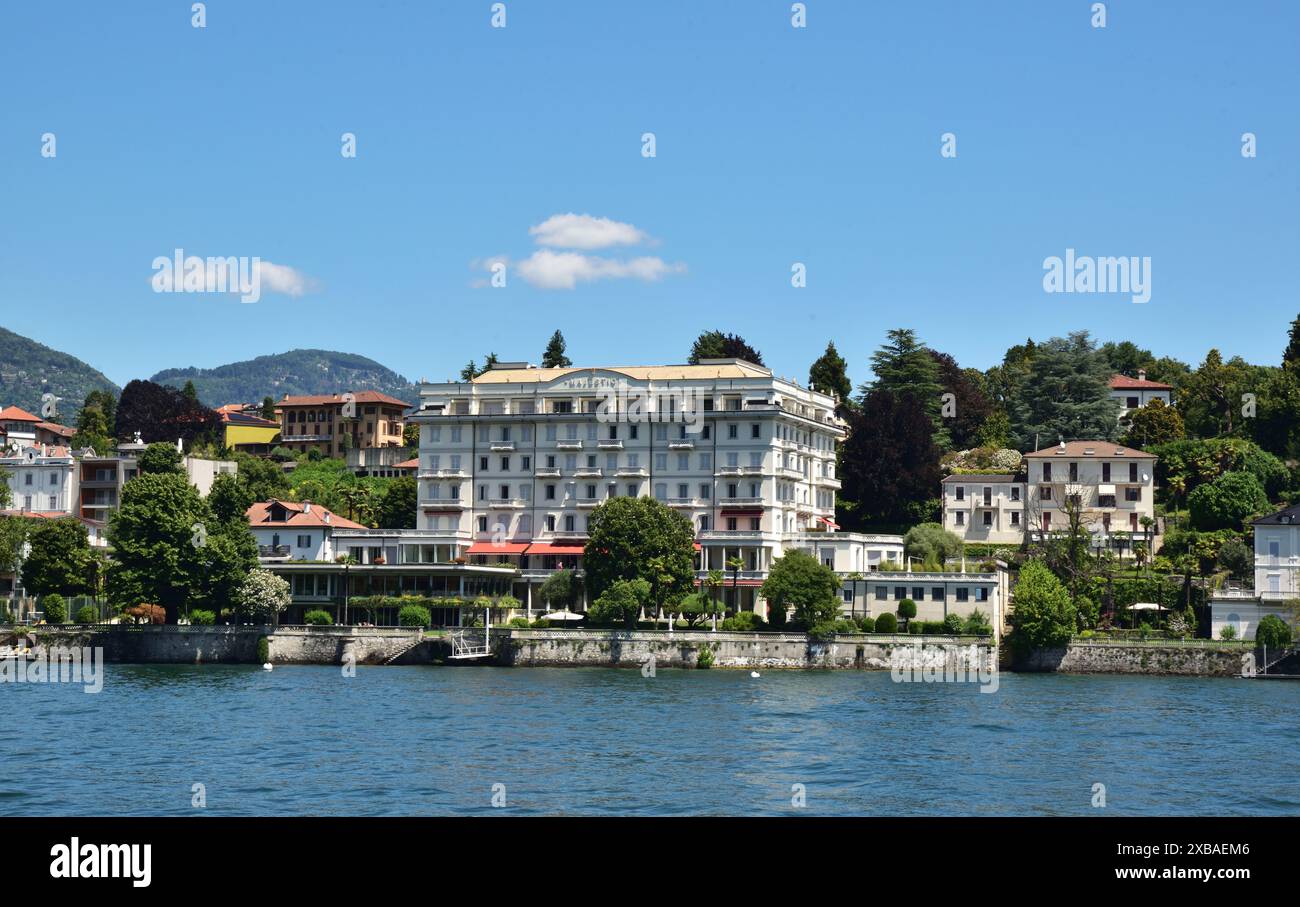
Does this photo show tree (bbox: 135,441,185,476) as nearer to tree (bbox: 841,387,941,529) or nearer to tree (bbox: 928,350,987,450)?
tree (bbox: 841,387,941,529)

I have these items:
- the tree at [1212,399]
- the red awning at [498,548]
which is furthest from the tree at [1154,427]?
the red awning at [498,548]

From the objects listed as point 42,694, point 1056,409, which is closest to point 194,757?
point 42,694

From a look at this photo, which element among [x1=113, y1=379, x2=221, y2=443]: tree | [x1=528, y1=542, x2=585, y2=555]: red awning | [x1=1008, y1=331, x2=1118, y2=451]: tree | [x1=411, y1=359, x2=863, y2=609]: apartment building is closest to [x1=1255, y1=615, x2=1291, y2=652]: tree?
[x1=411, y1=359, x2=863, y2=609]: apartment building

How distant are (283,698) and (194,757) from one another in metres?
17.9

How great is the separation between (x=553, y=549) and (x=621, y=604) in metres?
15.3

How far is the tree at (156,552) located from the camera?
8038 centimetres

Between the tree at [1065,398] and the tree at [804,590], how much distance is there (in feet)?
102

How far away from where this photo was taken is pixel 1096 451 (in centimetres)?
9544

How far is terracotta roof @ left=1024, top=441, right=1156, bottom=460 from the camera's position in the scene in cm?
9425

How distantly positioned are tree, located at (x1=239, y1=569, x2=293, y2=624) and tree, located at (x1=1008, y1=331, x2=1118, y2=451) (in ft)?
163

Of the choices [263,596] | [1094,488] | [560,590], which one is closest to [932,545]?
[1094,488]
